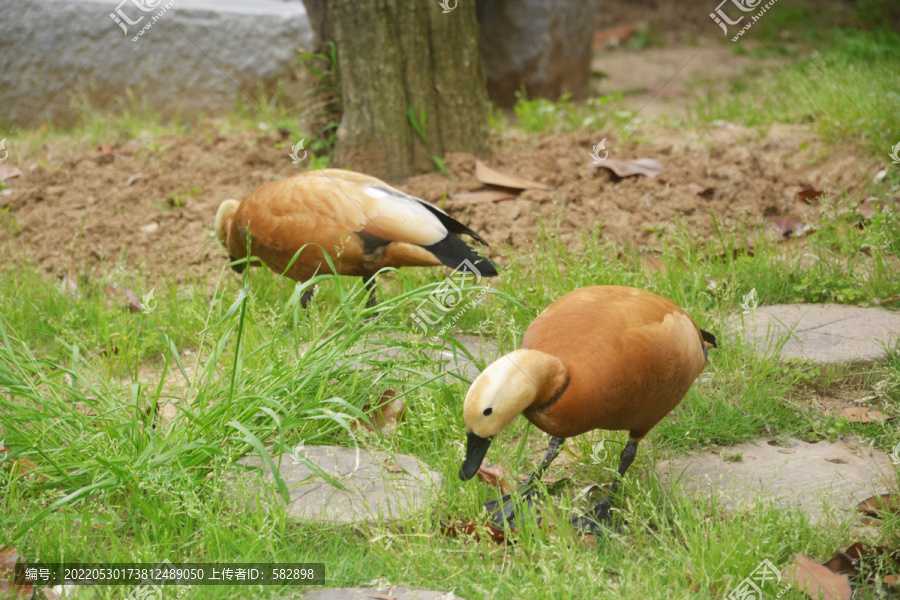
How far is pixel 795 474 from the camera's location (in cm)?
251

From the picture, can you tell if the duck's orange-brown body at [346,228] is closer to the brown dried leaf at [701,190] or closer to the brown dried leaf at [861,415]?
the brown dried leaf at [861,415]

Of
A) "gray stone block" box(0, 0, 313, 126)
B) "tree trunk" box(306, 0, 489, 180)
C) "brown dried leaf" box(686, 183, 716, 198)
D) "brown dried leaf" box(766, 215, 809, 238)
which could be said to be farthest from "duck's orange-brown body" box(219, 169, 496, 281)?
"gray stone block" box(0, 0, 313, 126)

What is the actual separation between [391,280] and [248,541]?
1.89m

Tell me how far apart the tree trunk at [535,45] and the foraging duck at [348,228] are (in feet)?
12.5

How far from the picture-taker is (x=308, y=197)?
3250 mm

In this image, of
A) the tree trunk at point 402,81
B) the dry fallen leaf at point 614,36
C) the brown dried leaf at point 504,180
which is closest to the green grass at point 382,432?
the brown dried leaf at point 504,180

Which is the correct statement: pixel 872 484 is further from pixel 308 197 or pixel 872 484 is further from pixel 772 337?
pixel 308 197

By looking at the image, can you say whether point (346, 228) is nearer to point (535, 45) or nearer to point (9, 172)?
point (9, 172)

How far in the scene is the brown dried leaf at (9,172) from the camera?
199 inches

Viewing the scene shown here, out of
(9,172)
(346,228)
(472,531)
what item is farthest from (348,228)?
(9,172)

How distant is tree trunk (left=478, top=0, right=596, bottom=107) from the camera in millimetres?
6684

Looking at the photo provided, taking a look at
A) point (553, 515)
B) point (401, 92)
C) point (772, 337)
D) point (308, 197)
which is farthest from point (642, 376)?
point (401, 92)

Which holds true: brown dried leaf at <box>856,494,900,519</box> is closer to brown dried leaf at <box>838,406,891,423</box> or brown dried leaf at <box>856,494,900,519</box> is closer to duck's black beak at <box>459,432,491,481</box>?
brown dried leaf at <box>838,406,891,423</box>

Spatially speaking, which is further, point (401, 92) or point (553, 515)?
point (401, 92)
